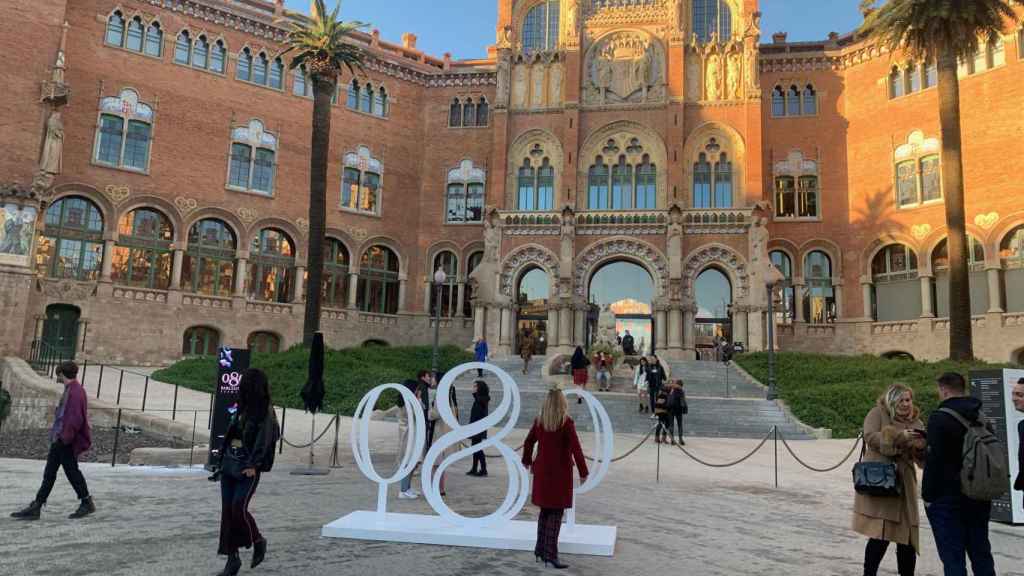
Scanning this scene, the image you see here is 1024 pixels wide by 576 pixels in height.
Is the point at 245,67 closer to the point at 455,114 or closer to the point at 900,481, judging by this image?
the point at 455,114

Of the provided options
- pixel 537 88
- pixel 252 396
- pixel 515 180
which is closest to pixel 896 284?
pixel 515 180

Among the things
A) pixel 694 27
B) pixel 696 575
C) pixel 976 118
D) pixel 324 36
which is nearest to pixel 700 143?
pixel 694 27

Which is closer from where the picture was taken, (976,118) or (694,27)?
(976,118)

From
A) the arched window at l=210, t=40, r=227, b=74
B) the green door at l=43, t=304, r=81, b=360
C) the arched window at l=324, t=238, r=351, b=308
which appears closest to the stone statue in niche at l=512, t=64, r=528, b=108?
the arched window at l=324, t=238, r=351, b=308

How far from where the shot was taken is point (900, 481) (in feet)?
16.8

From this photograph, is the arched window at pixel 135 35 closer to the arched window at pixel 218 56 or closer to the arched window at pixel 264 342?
the arched window at pixel 218 56

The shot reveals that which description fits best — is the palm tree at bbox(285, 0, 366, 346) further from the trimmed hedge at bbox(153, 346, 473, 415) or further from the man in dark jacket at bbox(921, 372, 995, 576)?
the man in dark jacket at bbox(921, 372, 995, 576)

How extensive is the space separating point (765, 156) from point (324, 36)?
22.5 metres

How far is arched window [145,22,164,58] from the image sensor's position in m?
30.7

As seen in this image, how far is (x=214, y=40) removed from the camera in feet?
106

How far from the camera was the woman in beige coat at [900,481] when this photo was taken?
5.04 meters

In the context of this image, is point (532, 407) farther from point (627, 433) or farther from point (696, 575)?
point (696, 575)

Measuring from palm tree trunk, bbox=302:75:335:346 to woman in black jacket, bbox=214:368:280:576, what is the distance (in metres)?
19.5

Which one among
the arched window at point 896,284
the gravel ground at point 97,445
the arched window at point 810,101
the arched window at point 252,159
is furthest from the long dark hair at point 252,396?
the arched window at point 810,101
